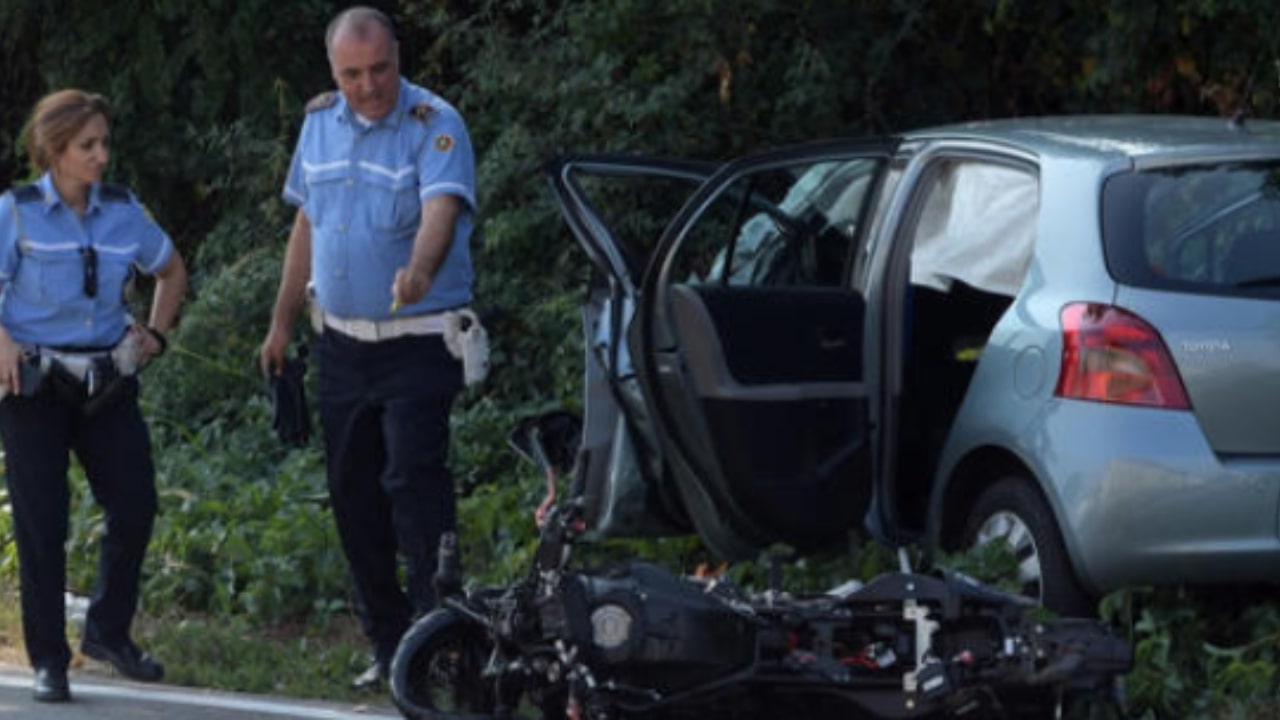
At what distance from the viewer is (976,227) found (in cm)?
823

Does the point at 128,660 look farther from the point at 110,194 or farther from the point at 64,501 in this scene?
the point at 110,194

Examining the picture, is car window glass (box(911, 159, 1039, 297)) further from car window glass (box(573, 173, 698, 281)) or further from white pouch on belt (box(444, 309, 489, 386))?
car window glass (box(573, 173, 698, 281))

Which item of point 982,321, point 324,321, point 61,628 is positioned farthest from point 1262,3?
point 61,628

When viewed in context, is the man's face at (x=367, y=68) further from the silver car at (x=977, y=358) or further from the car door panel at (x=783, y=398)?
the car door panel at (x=783, y=398)

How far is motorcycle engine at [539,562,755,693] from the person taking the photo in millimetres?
6711

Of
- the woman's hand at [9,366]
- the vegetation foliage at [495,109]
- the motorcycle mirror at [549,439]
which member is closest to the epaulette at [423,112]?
the motorcycle mirror at [549,439]

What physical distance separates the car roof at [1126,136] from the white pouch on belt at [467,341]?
149cm

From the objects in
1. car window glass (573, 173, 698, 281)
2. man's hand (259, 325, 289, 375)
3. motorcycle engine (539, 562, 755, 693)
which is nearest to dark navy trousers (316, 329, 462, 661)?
man's hand (259, 325, 289, 375)

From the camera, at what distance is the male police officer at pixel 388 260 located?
26.2 feet

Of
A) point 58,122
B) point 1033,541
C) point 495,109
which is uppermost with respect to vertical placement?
point 495,109

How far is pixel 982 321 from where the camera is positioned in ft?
27.8

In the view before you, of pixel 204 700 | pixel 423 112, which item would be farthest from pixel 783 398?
pixel 204 700

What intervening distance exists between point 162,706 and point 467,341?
4.35 ft

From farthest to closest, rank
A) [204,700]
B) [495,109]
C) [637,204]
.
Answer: [495,109] → [637,204] → [204,700]
